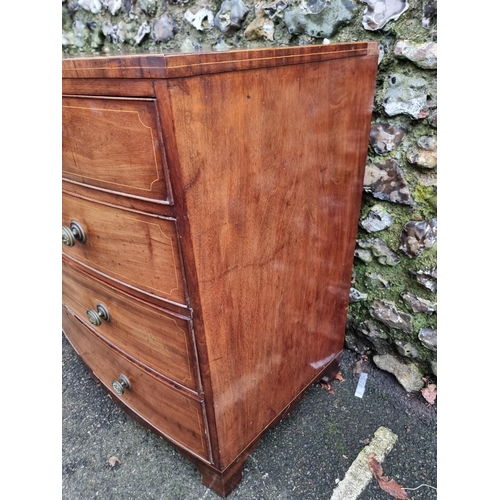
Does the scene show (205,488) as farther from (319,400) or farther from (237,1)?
(237,1)

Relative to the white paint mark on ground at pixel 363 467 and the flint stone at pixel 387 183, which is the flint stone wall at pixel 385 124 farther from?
the white paint mark on ground at pixel 363 467

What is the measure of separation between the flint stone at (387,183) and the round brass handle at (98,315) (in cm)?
90

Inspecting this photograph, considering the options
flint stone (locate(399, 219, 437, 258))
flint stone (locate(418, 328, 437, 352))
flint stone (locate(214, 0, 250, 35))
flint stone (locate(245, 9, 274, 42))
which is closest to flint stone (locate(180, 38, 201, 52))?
flint stone (locate(214, 0, 250, 35))

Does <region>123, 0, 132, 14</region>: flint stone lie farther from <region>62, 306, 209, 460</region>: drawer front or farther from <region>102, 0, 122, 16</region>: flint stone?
<region>62, 306, 209, 460</region>: drawer front

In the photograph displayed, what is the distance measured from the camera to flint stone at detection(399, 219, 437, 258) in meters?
1.28

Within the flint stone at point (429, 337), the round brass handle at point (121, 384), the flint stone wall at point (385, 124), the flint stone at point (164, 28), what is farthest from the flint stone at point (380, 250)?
the flint stone at point (164, 28)

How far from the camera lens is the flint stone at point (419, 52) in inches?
43.2

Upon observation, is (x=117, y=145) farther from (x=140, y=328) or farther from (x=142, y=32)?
(x=142, y=32)

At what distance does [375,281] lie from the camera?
58.2 inches

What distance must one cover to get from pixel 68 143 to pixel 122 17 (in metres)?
1.14

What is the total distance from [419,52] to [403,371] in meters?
1.09

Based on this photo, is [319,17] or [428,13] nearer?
[428,13]

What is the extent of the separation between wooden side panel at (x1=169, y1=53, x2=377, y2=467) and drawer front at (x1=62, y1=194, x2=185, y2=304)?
0.06 m

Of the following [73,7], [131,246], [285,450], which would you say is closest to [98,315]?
[131,246]
